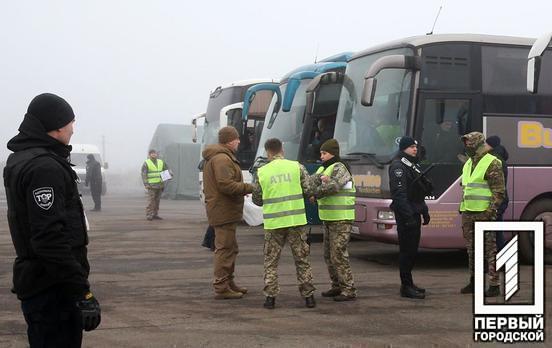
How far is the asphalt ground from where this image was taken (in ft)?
20.7

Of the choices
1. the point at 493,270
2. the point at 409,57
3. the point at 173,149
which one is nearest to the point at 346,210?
the point at 493,270

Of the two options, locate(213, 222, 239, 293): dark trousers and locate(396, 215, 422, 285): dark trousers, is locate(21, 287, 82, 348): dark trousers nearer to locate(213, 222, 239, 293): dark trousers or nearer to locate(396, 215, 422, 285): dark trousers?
locate(213, 222, 239, 293): dark trousers

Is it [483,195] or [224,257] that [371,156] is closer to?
[483,195]

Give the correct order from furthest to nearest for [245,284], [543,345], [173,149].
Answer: [173,149] → [245,284] → [543,345]

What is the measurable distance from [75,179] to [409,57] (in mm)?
7484

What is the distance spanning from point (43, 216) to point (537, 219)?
8.89 metres

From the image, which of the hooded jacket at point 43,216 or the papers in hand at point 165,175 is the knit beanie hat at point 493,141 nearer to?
the hooded jacket at point 43,216

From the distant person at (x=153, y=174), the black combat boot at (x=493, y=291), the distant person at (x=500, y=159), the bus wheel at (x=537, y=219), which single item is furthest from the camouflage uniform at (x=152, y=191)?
the black combat boot at (x=493, y=291)

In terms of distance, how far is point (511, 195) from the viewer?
1064cm

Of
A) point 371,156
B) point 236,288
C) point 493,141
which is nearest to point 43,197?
point 236,288

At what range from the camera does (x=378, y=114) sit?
1085 centimetres

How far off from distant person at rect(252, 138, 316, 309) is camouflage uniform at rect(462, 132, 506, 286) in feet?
6.70

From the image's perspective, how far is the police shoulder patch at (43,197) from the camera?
3.43 meters

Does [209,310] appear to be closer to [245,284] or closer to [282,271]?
[245,284]
